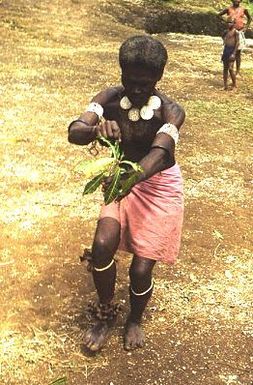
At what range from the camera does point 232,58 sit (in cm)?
955

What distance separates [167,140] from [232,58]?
23.2 feet

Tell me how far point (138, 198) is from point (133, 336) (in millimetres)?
789

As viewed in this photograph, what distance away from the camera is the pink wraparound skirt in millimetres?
3090

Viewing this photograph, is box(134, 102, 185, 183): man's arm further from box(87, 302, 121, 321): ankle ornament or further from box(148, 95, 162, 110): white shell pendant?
box(87, 302, 121, 321): ankle ornament

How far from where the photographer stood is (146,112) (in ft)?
10.0

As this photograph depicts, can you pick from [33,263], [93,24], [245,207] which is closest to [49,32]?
[93,24]

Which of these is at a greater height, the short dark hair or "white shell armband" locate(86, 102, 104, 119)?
the short dark hair

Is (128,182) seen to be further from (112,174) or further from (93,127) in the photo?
(93,127)

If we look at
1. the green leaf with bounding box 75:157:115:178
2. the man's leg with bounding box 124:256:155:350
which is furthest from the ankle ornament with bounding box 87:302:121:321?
the green leaf with bounding box 75:157:115:178

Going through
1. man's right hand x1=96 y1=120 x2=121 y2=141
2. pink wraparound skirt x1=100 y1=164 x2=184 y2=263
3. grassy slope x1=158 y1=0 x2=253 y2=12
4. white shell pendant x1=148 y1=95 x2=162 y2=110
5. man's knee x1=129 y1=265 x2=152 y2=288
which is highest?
white shell pendant x1=148 y1=95 x2=162 y2=110

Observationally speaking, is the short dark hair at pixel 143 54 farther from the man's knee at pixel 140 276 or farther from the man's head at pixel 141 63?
the man's knee at pixel 140 276

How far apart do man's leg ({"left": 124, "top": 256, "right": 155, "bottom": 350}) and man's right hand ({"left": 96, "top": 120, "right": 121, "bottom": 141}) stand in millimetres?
692

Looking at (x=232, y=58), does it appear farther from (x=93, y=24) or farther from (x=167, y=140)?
(x=167, y=140)

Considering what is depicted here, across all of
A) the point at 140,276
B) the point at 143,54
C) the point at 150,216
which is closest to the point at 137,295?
the point at 140,276
